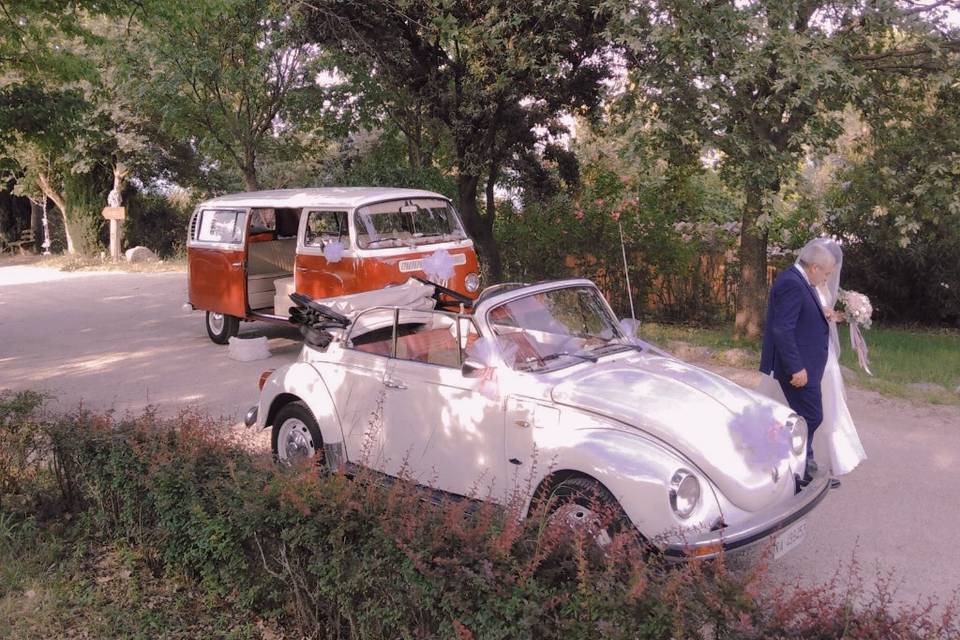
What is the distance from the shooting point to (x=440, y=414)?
5.14 meters

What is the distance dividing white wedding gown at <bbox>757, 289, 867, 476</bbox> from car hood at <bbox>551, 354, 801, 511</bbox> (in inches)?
40.9

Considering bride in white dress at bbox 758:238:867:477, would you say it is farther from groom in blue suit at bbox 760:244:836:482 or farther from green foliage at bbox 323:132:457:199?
green foliage at bbox 323:132:457:199

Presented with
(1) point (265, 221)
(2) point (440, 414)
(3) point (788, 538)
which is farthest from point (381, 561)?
(1) point (265, 221)

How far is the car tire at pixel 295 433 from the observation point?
231 inches

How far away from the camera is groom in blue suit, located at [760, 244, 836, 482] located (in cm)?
570

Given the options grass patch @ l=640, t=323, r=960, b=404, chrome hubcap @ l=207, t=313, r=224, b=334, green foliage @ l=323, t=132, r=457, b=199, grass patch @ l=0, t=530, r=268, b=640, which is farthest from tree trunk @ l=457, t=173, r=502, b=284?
grass patch @ l=0, t=530, r=268, b=640

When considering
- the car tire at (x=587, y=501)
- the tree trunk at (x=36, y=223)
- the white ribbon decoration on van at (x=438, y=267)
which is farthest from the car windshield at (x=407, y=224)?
the tree trunk at (x=36, y=223)

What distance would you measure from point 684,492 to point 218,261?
938 centimetres

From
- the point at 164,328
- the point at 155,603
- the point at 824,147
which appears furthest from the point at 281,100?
the point at 155,603

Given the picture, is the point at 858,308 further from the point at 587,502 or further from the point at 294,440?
the point at 294,440

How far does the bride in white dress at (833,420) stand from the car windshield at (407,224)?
18.9ft

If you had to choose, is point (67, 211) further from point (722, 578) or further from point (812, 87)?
point (722, 578)

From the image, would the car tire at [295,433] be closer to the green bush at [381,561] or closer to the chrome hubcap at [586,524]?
the green bush at [381,561]

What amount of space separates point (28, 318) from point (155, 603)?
42.0 feet
